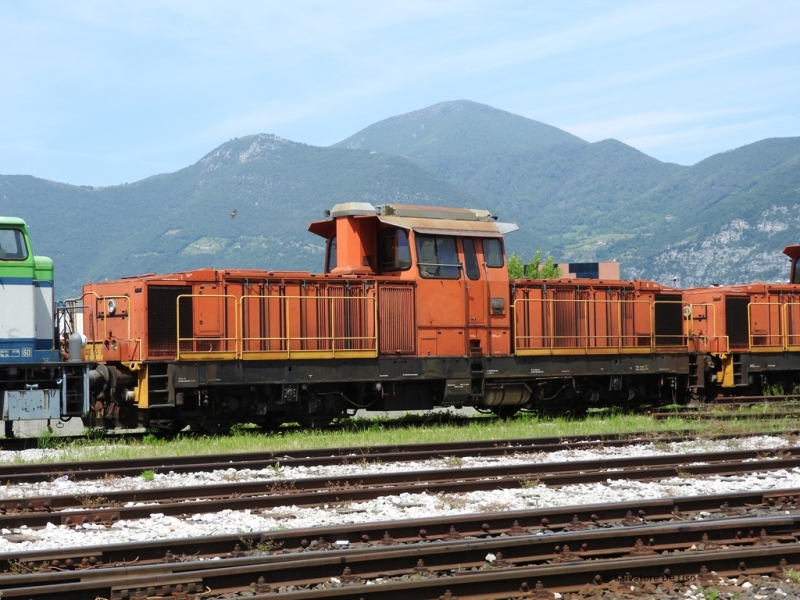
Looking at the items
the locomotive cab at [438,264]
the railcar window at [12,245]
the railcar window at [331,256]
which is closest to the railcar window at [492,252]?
the locomotive cab at [438,264]

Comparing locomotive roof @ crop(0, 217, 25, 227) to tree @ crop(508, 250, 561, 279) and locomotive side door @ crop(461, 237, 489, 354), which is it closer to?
locomotive side door @ crop(461, 237, 489, 354)

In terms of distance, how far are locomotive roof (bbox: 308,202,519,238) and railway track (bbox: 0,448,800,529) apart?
6.96 m

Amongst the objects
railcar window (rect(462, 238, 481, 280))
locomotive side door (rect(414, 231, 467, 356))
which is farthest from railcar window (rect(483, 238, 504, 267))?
locomotive side door (rect(414, 231, 467, 356))

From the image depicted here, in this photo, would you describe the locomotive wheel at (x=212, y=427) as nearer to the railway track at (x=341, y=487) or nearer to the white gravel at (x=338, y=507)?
the white gravel at (x=338, y=507)

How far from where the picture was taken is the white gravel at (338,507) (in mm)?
8656

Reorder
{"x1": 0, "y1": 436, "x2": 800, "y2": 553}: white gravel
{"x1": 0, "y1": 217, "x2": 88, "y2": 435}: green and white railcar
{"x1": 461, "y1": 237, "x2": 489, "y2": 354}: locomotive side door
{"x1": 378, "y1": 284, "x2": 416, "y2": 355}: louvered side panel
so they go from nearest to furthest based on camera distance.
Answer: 1. {"x1": 0, "y1": 436, "x2": 800, "y2": 553}: white gravel
2. {"x1": 0, "y1": 217, "x2": 88, "y2": 435}: green and white railcar
3. {"x1": 378, "y1": 284, "x2": 416, "y2": 355}: louvered side panel
4. {"x1": 461, "y1": 237, "x2": 489, "y2": 354}: locomotive side door

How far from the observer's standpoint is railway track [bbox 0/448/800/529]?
9312 mm

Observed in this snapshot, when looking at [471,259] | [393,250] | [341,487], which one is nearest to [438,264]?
[471,259]

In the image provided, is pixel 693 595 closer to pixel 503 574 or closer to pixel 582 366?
pixel 503 574

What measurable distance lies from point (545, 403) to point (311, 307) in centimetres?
566

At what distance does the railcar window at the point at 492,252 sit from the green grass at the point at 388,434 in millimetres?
3135

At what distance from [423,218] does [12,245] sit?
728 centimetres

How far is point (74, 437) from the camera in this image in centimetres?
1667

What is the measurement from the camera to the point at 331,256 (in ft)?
63.2
